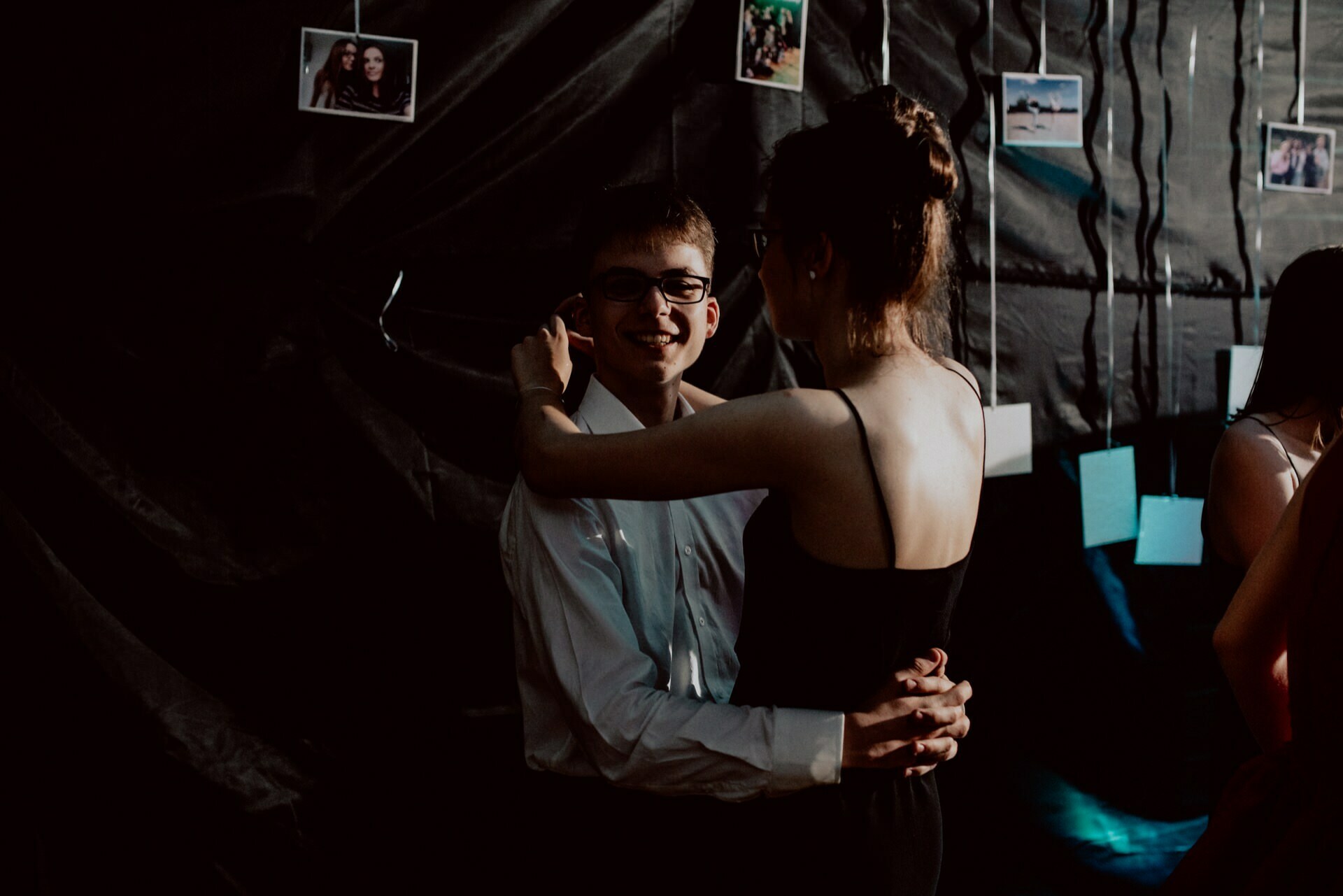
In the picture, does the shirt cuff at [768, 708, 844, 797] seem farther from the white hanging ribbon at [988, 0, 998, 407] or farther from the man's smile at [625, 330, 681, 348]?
the white hanging ribbon at [988, 0, 998, 407]

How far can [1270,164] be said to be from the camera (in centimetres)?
257

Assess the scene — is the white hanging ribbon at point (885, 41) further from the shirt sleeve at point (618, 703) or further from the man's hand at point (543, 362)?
the shirt sleeve at point (618, 703)

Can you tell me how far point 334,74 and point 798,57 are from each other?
2.97ft

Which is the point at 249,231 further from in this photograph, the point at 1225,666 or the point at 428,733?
the point at 1225,666

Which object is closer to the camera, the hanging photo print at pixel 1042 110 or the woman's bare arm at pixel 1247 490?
the woman's bare arm at pixel 1247 490

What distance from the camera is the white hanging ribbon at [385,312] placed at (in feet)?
5.59

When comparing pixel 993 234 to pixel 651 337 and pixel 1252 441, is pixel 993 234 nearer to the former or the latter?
pixel 1252 441

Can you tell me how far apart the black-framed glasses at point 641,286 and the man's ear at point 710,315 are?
46 mm

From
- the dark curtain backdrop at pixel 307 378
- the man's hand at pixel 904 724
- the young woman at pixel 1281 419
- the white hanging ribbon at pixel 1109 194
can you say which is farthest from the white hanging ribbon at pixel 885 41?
the man's hand at pixel 904 724

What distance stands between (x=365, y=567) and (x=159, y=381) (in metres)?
0.45

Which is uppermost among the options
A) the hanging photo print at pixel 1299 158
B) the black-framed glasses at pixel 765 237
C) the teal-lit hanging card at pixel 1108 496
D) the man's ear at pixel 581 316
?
the hanging photo print at pixel 1299 158

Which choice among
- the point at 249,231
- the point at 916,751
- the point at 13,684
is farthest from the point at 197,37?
the point at 916,751

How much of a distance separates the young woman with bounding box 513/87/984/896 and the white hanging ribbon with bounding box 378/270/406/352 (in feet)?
2.05

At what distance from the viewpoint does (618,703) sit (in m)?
1.12
